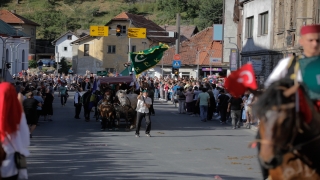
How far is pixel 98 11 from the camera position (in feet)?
468

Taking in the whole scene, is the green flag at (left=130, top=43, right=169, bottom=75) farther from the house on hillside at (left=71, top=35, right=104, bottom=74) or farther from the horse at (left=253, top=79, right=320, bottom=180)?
the house on hillside at (left=71, top=35, right=104, bottom=74)

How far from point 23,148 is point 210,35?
217 ft

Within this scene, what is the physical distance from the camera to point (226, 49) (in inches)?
2201

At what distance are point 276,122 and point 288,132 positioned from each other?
0.64 feet

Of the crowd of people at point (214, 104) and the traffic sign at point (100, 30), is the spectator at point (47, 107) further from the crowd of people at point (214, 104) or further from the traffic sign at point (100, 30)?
the traffic sign at point (100, 30)

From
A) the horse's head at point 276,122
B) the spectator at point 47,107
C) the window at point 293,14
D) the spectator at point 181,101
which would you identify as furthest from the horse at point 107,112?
the horse's head at point 276,122

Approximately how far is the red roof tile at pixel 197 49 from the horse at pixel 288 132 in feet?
201

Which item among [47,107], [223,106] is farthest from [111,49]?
[223,106]

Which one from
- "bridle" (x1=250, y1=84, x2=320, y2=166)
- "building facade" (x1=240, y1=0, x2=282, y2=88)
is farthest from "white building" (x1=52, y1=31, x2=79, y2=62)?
"bridle" (x1=250, y1=84, x2=320, y2=166)

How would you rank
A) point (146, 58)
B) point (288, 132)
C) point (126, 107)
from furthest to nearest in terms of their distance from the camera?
point (146, 58)
point (126, 107)
point (288, 132)

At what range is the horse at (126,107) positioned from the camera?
23.9 m

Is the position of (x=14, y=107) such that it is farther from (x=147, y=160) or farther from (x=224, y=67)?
(x=224, y=67)

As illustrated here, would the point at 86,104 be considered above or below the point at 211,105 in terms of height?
above

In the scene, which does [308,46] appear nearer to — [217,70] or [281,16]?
[281,16]
